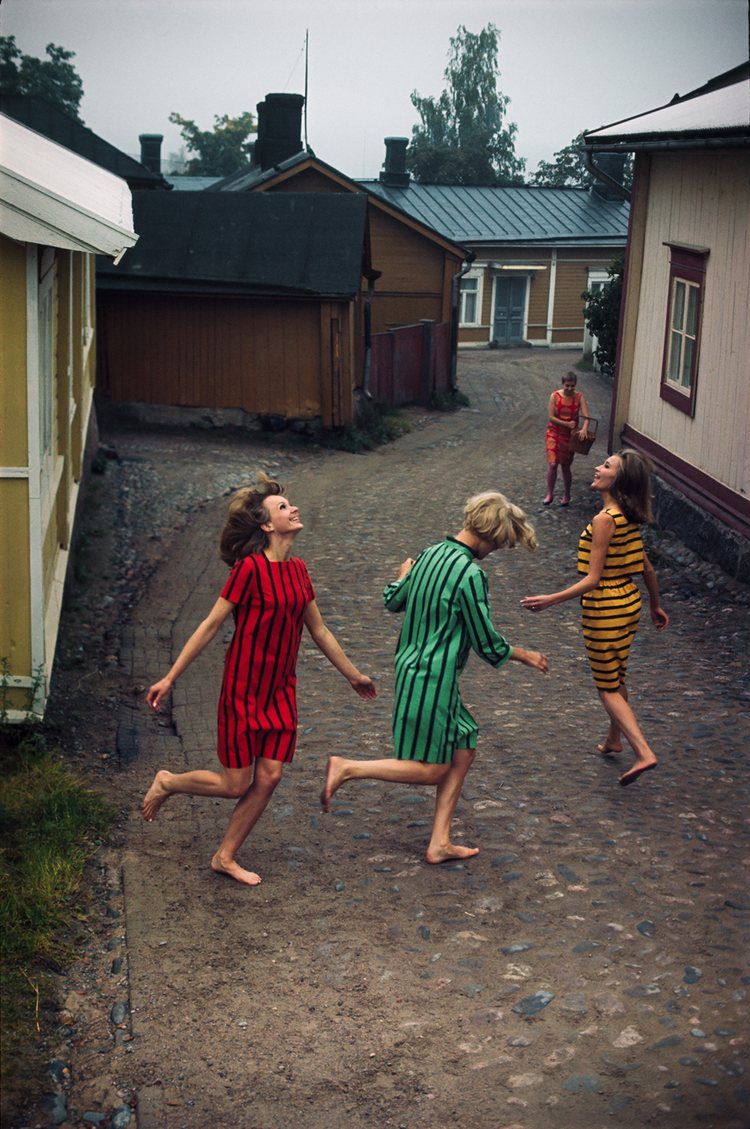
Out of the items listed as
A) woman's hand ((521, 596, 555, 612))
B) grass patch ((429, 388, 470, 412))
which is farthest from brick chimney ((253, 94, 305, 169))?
woman's hand ((521, 596, 555, 612))

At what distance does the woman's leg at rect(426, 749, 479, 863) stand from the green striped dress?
90 mm

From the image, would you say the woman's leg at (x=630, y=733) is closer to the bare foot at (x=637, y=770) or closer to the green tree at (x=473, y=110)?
the bare foot at (x=637, y=770)

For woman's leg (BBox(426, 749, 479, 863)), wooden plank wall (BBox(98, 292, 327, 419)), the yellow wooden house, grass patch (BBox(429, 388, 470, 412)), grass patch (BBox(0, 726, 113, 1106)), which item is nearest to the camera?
grass patch (BBox(0, 726, 113, 1106))

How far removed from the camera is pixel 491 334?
36.5 meters

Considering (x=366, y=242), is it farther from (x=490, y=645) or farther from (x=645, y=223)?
(x=490, y=645)

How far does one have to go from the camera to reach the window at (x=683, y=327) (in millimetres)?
11344

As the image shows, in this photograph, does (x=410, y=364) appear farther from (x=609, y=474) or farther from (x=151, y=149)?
(x=151, y=149)

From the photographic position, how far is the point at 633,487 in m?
6.08

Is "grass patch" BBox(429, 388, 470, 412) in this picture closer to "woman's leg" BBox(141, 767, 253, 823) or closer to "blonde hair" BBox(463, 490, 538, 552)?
"blonde hair" BBox(463, 490, 538, 552)

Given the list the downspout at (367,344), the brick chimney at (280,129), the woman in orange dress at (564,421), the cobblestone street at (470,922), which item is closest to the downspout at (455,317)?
the downspout at (367,344)

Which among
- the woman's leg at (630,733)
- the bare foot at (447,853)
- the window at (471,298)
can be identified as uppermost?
the window at (471,298)

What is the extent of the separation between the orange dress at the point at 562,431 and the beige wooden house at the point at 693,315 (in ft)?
2.58

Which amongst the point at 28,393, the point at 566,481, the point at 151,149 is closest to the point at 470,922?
the point at 28,393

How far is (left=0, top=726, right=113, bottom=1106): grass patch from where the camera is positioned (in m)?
4.17
